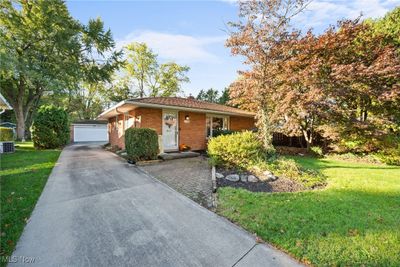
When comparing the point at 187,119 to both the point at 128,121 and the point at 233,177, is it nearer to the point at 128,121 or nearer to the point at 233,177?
the point at 128,121

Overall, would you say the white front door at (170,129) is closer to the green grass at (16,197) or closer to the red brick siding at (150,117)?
the red brick siding at (150,117)

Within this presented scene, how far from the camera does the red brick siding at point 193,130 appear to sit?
36.3 ft

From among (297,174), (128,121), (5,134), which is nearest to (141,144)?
(128,121)

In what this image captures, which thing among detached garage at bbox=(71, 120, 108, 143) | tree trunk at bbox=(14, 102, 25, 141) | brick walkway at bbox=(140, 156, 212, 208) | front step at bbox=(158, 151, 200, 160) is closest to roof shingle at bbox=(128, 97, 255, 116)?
front step at bbox=(158, 151, 200, 160)

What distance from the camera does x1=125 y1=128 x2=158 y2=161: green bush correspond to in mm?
7887

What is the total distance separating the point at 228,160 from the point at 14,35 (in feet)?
66.8

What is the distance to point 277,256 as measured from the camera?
99.6 inches

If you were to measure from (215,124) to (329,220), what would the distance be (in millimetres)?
9999

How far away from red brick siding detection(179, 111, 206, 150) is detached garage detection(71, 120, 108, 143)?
17813mm

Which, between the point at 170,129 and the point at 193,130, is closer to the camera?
the point at 170,129

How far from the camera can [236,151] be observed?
6.76 m

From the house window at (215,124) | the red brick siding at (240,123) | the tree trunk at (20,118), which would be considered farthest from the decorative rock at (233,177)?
the tree trunk at (20,118)

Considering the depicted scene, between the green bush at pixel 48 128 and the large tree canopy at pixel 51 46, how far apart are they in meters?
2.82

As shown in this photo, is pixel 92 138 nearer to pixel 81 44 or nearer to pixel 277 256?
pixel 81 44
